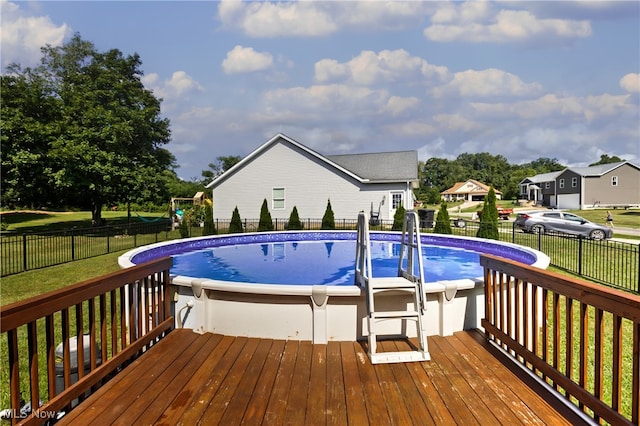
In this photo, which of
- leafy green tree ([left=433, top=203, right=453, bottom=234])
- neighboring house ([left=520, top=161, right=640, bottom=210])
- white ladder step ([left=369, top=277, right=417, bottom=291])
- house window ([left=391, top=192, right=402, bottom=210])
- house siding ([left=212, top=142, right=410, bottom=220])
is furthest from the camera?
neighboring house ([left=520, top=161, right=640, bottom=210])

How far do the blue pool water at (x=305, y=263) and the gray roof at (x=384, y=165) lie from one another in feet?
24.2

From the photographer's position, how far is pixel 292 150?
2075cm

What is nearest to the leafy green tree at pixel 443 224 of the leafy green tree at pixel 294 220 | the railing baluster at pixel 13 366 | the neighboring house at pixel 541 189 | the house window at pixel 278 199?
the leafy green tree at pixel 294 220

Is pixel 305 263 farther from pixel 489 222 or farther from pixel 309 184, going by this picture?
pixel 309 184

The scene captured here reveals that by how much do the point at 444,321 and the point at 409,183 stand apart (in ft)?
53.6

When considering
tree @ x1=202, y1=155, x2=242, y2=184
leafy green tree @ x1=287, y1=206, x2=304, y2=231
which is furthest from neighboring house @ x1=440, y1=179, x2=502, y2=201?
leafy green tree @ x1=287, y1=206, x2=304, y2=231

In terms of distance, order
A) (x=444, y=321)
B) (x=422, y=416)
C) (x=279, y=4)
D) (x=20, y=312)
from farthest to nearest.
→ (x=279, y=4) < (x=444, y=321) < (x=422, y=416) < (x=20, y=312)

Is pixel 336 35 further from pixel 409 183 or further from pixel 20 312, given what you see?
pixel 20 312

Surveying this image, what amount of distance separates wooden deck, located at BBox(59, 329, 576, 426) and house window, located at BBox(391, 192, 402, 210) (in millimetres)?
16371

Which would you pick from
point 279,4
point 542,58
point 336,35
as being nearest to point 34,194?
point 279,4

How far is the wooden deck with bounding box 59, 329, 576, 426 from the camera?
91.4 inches

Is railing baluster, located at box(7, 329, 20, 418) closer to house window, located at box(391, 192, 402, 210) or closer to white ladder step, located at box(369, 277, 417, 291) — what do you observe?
white ladder step, located at box(369, 277, 417, 291)

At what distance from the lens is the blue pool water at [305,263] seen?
887 centimetres

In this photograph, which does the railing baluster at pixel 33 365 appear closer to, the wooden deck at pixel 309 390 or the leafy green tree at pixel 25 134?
the wooden deck at pixel 309 390
